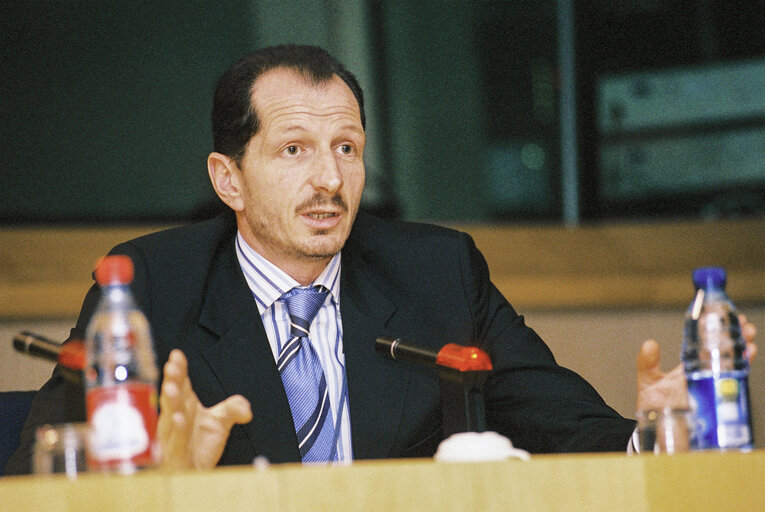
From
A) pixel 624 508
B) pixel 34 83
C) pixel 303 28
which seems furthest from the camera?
pixel 303 28

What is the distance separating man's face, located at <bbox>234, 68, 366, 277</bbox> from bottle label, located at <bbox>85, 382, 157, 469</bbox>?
95cm

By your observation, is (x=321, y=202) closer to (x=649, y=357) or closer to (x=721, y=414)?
(x=649, y=357)

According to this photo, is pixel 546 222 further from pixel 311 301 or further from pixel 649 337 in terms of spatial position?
pixel 311 301

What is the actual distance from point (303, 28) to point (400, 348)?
6.68 ft

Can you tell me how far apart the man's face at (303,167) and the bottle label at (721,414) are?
2.94 feet

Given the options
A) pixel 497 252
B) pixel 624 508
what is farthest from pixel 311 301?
pixel 497 252

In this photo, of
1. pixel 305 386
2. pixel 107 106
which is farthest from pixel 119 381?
pixel 107 106

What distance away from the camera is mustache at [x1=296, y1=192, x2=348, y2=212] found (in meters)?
1.88

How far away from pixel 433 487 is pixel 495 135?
8.28ft

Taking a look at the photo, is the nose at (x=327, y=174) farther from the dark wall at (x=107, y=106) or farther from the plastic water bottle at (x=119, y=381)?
the dark wall at (x=107, y=106)

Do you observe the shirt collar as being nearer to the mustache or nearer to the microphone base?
the mustache

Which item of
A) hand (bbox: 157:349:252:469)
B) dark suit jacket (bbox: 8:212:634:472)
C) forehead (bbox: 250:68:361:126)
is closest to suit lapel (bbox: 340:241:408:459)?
dark suit jacket (bbox: 8:212:634:472)

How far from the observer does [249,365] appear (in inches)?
69.4

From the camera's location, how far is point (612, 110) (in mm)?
3328
